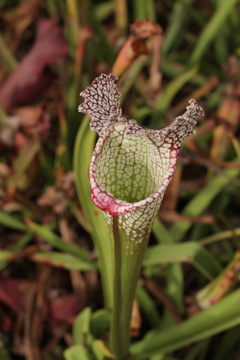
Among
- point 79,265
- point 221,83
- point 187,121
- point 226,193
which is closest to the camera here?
point 187,121

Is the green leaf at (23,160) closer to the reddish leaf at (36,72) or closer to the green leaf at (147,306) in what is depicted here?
the reddish leaf at (36,72)

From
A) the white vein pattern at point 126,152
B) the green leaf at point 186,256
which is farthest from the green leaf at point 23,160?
the white vein pattern at point 126,152

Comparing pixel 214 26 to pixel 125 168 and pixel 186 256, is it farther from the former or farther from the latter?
pixel 125 168

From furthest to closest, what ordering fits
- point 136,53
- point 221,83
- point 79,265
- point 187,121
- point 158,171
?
point 221,83 → point 79,265 → point 136,53 → point 158,171 → point 187,121

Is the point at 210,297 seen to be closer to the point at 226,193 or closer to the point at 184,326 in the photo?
the point at 184,326

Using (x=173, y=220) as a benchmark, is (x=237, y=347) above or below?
below

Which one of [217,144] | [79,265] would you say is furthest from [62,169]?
[217,144]
